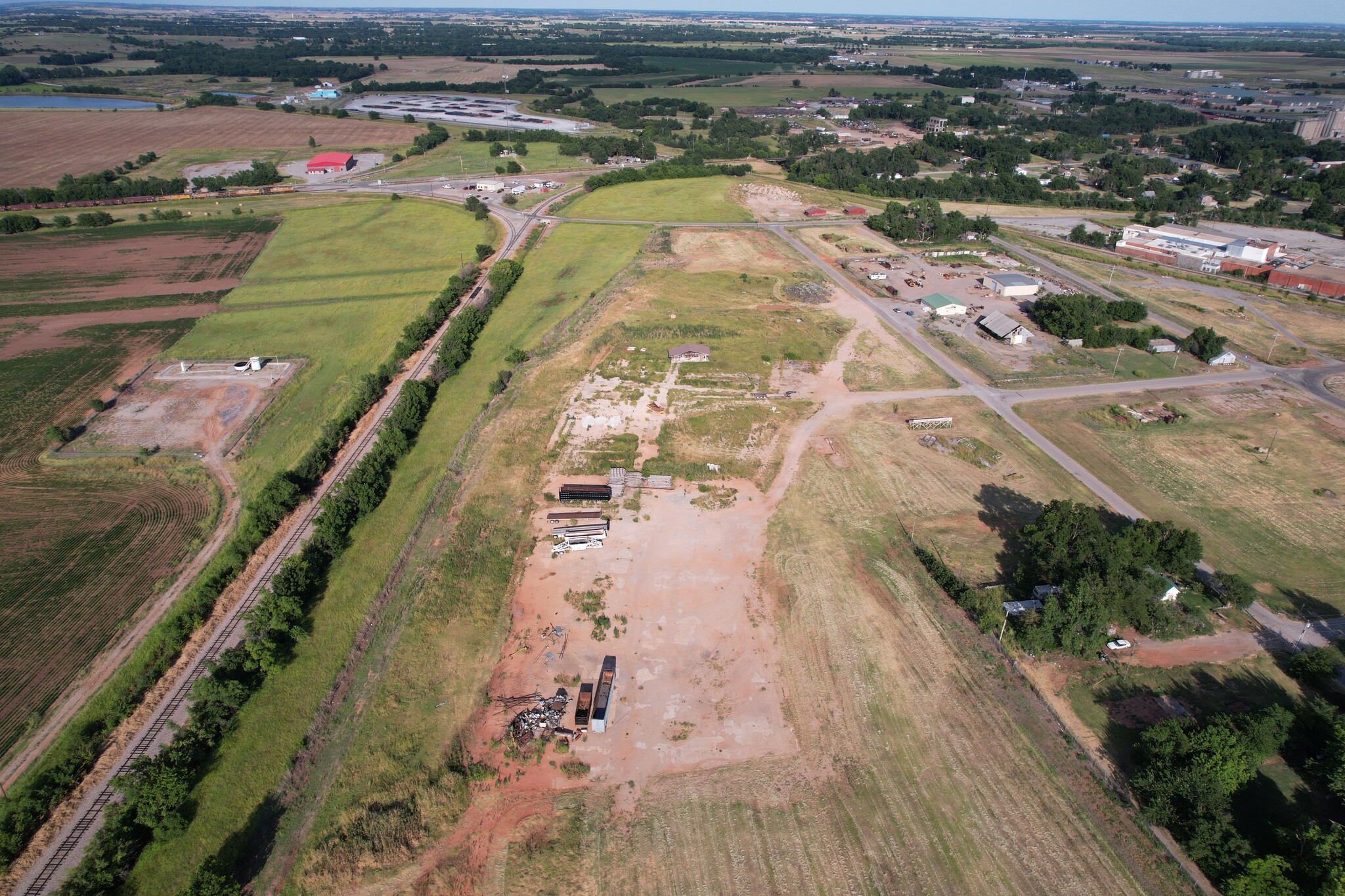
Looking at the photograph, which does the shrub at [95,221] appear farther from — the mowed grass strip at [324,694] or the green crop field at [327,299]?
the mowed grass strip at [324,694]

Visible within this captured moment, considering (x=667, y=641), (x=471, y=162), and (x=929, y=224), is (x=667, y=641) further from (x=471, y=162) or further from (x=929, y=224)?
(x=471, y=162)

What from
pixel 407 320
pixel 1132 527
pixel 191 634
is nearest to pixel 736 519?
pixel 1132 527

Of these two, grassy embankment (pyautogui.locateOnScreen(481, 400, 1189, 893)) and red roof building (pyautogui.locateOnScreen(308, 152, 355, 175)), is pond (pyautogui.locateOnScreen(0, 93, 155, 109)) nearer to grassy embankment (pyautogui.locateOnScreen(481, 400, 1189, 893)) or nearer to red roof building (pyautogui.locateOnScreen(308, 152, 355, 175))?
red roof building (pyautogui.locateOnScreen(308, 152, 355, 175))

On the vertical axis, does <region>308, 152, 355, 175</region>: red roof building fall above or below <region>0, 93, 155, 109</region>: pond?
below

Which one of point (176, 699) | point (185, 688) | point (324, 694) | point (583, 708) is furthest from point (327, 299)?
point (583, 708)

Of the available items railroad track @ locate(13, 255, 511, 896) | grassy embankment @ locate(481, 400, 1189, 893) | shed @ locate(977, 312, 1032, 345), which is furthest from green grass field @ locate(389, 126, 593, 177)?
grassy embankment @ locate(481, 400, 1189, 893)

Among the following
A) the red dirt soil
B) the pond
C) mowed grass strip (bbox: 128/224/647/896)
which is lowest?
mowed grass strip (bbox: 128/224/647/896)

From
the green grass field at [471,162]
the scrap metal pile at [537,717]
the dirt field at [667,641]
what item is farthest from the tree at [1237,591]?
the green grass field at [471,162]

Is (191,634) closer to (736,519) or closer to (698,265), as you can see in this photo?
(736,519)
